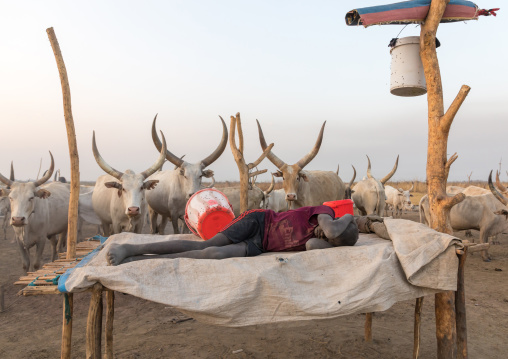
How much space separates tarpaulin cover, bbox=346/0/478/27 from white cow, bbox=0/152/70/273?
5360 mm

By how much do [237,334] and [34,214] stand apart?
440cm

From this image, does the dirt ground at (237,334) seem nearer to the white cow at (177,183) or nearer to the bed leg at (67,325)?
the bed leg at (67,325)

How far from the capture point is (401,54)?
12.7 feet

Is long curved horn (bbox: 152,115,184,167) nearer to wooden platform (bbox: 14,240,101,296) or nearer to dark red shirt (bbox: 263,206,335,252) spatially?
wooden platform (bbox: 14,240,101,296)

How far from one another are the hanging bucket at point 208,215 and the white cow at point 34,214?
11.0ft

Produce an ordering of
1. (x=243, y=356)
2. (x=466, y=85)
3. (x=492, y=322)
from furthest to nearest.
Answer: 1. (x=492, y=322)
2. (x=243, y=356)
3. (x=466, y=85)

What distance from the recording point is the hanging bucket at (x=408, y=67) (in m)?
3.79

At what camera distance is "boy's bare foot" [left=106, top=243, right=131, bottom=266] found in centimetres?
265

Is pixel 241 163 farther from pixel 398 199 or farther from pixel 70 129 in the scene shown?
pixel 398 199

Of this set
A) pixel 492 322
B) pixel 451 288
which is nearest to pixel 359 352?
pixel 451 288

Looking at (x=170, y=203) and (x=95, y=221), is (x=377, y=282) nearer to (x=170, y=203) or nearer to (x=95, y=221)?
(x=170, y=203)

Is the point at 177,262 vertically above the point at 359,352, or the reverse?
the point at 177,262

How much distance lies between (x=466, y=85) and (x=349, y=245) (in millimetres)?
1891

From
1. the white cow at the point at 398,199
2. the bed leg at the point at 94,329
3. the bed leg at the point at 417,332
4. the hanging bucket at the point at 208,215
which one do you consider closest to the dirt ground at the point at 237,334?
the bed leg at the point at 417,332
